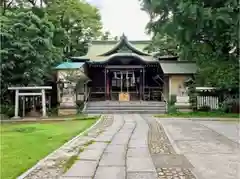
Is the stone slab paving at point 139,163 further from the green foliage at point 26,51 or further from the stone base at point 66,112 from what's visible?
the green foliage at point 26,51

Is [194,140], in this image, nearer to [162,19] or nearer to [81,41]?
[162,19]

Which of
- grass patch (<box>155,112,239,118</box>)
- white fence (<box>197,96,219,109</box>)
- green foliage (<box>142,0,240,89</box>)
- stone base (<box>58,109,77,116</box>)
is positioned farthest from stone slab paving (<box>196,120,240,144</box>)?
stone base (<box>58,109,77,116</box>)

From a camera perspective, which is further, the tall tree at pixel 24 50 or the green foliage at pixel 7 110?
the tall tree at pixel 24 50

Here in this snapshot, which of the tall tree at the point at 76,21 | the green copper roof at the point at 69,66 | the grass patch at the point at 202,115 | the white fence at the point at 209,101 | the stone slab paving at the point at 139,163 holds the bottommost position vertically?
the stone slab paving at the point at 139,163

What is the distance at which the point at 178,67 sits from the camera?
2267cm

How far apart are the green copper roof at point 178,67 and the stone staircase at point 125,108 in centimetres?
286

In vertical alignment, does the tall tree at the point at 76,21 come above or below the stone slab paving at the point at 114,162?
above

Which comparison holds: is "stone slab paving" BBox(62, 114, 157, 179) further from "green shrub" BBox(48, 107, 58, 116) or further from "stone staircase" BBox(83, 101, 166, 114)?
"green shrub" BBox(48, 107, 58, 116)

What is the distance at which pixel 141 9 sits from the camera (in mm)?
7645

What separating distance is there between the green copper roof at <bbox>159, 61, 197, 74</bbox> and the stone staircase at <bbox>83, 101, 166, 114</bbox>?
2.86m

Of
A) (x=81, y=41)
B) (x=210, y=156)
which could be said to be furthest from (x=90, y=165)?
(x=81, y=41)

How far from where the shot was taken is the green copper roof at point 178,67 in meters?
21.7

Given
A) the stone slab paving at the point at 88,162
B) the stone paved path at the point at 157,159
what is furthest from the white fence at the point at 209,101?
the stone slab paving at the point at 88,162

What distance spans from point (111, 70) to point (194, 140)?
17233mm
